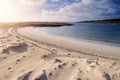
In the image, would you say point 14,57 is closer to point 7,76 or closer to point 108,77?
point 7,76

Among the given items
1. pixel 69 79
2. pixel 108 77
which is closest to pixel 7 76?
pixel 69 79

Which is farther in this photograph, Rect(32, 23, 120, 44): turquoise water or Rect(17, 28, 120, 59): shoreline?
Rect(32, 23, 120, 44): turquoise water

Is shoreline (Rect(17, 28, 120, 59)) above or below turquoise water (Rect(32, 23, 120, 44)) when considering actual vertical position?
above

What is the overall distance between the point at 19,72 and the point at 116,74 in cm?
429

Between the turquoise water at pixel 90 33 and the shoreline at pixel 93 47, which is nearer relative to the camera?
the shoreline at pixel 93 47

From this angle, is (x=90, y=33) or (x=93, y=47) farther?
(x=90, y=33)

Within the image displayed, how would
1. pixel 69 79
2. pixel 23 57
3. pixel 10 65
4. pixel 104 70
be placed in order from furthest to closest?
pixel 23 57, pixel 10 65, pixel 104 70, pixel 69 79

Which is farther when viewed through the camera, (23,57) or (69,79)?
(23,57)

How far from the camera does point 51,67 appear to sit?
712 centimetres

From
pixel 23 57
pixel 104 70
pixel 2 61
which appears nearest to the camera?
pixel 104 70

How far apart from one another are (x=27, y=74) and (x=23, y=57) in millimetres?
2655

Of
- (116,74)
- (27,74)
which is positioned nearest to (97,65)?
(116,74)

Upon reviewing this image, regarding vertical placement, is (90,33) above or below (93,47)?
below

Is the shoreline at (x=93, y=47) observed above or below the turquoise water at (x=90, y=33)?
above
